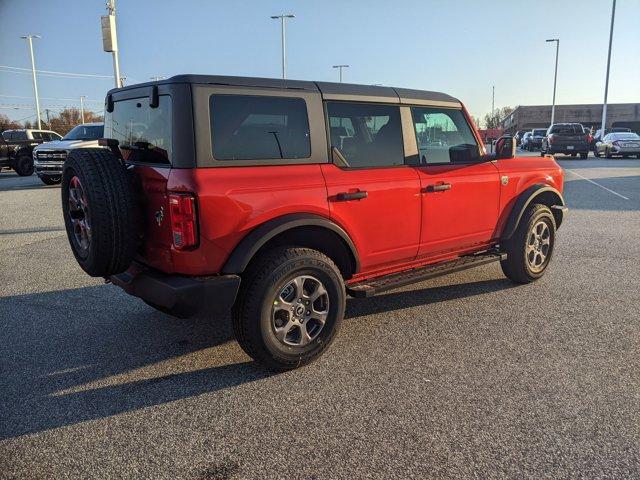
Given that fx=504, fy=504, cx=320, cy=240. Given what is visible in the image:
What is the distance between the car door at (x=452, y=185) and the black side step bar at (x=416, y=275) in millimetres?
113

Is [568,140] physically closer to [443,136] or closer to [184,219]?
[443,136]

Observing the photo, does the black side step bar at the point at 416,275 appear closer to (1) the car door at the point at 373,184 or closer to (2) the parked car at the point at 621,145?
(1) the car door at the point at 373,184

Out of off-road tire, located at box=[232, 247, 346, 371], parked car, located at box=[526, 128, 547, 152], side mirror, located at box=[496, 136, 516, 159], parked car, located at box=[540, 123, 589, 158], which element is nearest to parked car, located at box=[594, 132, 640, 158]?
parked car, located at box=[540, 123, 589, 158]

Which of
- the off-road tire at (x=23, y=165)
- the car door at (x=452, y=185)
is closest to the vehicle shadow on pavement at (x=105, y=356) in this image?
the car door at (x=452, y=185)

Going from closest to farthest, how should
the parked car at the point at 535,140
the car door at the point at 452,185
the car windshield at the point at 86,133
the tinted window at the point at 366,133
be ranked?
1. the tinted window at the point at 366,133
2. the car door at the point at 452,185
3. the car windshield at the point at 86,133
4. the parked car at the point at 535,140

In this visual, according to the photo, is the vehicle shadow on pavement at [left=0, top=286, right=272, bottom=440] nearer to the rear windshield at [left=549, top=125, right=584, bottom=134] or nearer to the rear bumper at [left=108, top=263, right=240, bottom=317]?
the rear bumper at [left=108, top=263, right=240, bottom=317]

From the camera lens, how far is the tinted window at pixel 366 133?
382cm

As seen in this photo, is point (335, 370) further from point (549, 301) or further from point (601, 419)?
point (549, 301)

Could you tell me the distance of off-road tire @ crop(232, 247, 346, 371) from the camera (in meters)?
3.28

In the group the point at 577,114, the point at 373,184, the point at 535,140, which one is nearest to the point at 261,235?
Result: the point at 373,184

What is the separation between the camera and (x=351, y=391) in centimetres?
319

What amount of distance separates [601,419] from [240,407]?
2068 mm

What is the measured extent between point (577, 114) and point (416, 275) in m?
71.1

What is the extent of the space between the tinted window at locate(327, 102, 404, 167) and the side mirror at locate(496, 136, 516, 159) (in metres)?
1.25
